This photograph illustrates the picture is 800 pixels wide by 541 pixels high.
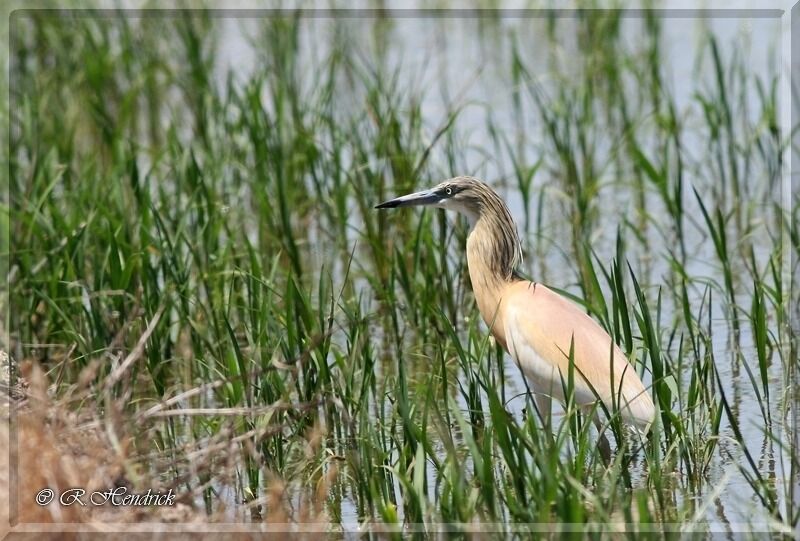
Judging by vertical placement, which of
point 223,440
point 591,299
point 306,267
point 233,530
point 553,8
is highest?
point 553,8

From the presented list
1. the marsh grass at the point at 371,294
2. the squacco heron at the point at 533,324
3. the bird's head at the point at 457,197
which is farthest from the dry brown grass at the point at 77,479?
the bird's head at the point at 457,197

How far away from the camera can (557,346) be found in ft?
14.6

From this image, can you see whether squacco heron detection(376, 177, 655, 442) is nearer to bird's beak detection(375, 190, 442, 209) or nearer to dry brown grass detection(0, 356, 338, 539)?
bird's beak detection(375, 190, 442, 209)

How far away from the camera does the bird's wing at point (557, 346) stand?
4379 mm

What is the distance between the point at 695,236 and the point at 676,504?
309cm

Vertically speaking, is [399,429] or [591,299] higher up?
[591,299]

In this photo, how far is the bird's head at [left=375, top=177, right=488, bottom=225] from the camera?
16.2ft

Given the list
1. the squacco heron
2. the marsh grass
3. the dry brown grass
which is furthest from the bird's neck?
the dry brown grass

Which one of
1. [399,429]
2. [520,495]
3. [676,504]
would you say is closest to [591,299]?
[399,429]

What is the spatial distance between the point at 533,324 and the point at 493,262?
1.42ft

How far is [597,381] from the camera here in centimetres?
440

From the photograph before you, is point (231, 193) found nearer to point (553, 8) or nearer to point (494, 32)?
point (553, 8)

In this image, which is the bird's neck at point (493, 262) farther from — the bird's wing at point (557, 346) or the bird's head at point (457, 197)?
the bird's wing at point (557, 346)

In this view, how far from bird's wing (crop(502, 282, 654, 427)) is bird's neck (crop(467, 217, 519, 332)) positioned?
21 cm
